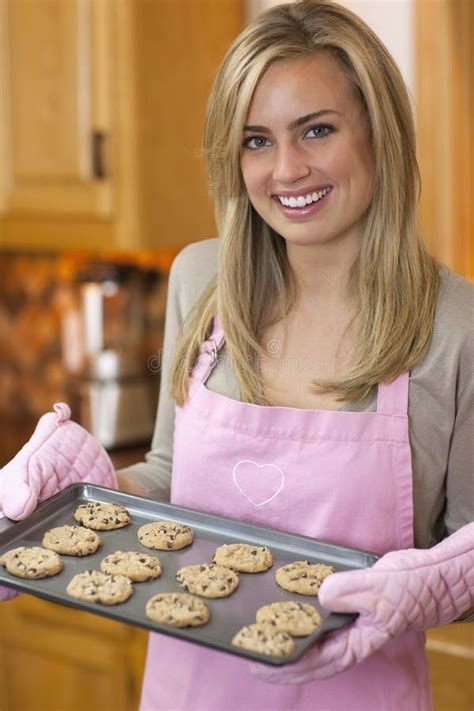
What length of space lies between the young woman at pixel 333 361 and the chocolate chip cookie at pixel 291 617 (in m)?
0.19

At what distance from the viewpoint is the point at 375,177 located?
1.31m

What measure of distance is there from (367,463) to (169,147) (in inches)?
53.1

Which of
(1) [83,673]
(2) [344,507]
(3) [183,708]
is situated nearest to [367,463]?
(2) [344,507]

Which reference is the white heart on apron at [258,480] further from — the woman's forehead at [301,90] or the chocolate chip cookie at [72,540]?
the woman's forehead at [301,90]

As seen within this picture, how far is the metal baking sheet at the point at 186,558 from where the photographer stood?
3.55ft

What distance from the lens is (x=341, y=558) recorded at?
1.21 m

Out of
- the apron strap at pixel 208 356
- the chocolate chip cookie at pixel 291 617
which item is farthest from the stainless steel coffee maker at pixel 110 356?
the chocolate chip cookie at pixel 291 617

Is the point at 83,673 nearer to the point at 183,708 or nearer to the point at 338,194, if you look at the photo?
the point at 183,708

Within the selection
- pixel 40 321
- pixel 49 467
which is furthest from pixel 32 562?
pixel 40 321

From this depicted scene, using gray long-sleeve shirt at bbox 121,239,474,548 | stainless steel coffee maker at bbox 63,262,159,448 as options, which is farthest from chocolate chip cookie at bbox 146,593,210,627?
stainless steel coffee maker at bbox 63,262,159,448

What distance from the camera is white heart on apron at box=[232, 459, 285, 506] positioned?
1334 millimetres

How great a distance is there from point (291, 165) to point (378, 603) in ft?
1.73

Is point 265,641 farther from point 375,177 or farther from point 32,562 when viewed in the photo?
point 375,177

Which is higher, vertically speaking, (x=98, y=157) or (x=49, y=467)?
(x=98, y=157)
